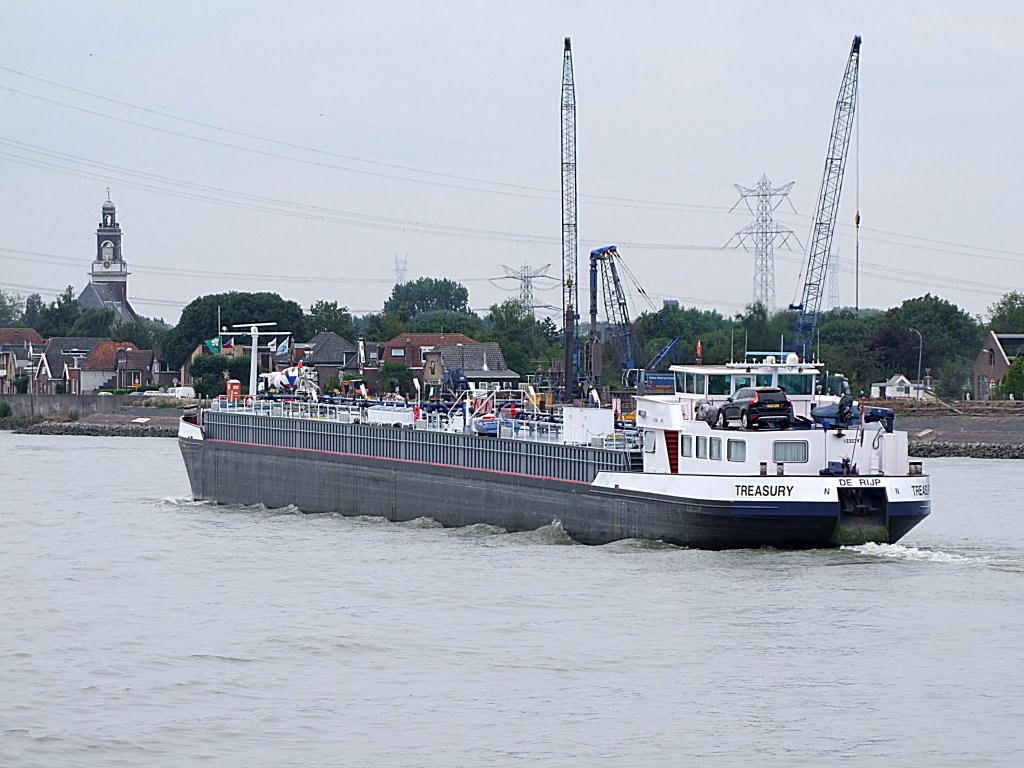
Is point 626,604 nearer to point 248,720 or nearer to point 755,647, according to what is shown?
point 755,647

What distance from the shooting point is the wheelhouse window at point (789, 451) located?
33938mm

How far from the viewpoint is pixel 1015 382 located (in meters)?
101

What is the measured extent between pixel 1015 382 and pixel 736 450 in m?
72.2

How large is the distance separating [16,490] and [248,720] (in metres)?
38.8

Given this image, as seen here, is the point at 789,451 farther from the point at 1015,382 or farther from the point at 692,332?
the point at 692,332

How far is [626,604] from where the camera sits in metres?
29.0

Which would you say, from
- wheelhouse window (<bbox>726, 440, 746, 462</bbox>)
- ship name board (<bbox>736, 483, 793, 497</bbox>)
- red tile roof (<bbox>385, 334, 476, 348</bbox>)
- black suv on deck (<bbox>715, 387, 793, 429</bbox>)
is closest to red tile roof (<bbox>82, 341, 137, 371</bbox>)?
red tile roof (<bbox>385, 334, 476, 348</bbox>)

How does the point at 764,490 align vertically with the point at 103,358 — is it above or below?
below

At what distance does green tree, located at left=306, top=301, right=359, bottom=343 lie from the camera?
498 feet

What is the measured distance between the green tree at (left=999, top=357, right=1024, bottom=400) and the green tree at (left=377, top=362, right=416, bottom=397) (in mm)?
41992

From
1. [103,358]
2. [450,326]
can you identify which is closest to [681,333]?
[450,326]

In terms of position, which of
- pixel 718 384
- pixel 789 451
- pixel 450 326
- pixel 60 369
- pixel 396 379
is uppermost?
pixel 450 326

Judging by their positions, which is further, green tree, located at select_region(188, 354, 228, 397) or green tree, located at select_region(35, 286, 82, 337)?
green tree, located at select_region(35, 286, 82, 337)

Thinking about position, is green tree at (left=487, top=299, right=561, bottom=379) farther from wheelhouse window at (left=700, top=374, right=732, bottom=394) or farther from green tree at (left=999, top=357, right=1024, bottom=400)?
wheelhouse window at (left=700, top=374, right=732, bottom=394)
